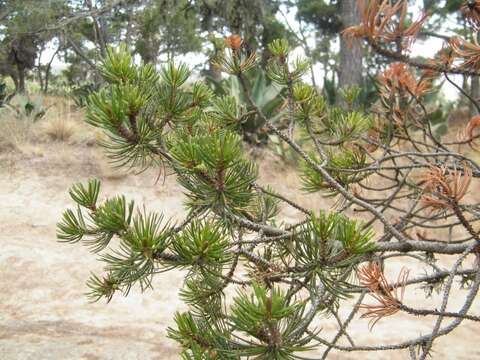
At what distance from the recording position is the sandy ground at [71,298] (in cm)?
316

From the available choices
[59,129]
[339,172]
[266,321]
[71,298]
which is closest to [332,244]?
[266,321]

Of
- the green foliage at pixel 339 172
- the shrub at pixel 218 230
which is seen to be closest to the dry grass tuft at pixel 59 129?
the green foliage at pixel 339 172

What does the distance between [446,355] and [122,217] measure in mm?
3048

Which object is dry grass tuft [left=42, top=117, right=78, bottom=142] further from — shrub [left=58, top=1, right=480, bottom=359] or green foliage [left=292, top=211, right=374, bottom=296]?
green foliage [left=292, top=211, right=374, bottom=296]

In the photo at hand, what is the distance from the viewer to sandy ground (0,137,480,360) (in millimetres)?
3162

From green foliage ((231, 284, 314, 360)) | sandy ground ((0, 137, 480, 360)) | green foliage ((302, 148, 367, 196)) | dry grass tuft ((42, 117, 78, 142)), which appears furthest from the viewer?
dry grass tuft ((42, 117, 78, 142))

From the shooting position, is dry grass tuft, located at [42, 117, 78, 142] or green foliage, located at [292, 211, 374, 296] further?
dry grass tuft, located at [42, 117, 78, 142]

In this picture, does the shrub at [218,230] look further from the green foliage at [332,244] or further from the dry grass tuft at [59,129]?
the dry grass tuft at [59,129]

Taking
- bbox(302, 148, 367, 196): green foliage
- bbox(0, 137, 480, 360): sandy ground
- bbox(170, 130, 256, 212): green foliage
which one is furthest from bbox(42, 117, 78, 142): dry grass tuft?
bbox(170, 130, 256, 212): green foliage

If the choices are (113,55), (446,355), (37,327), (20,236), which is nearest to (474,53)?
(113,55)

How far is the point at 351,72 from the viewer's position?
28.2 ft

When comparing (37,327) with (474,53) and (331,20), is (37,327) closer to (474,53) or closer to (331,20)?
(474,53)

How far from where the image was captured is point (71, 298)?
4.01 m

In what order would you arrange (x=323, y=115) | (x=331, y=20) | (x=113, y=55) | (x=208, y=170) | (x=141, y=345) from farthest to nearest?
1. (x=331, y=20)
2. (x=141, y=345)
3. (x=323, y=115)
4. (x=113, y=55)
5. (x=208, y=170)
